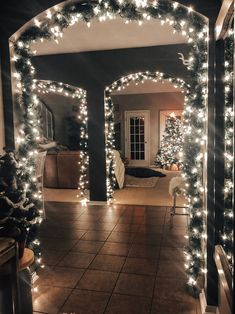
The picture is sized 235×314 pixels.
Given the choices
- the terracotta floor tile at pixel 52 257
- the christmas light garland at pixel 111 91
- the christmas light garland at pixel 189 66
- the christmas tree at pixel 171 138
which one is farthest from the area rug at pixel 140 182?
the christmas light garland at pixel 189 66

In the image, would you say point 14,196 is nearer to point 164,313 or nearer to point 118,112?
point 164,313

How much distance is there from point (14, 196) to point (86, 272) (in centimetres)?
150

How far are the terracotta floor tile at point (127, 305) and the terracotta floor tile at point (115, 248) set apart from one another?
94 centimetres

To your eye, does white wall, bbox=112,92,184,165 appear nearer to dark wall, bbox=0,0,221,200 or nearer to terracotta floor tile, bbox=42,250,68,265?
dark wall, bbox=0,0,221,200

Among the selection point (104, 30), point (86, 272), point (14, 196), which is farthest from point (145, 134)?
point (14, 196)

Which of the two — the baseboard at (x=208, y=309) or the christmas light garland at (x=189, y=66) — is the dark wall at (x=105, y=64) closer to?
the christmas light garland at (x=189, y=66)

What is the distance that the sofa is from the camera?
7.29 meters

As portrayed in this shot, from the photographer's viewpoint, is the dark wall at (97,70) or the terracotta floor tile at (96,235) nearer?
the terracotta floor tile at (96,235)

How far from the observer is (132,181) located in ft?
27.6

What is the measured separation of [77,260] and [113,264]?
468 millimetres

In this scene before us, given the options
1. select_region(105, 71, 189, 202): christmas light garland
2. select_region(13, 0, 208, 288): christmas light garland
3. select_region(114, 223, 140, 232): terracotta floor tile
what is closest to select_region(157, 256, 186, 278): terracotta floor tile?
select_region(13, 0, 208, 288): christmas light garland

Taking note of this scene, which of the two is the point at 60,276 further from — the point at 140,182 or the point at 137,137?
the point at 137,137

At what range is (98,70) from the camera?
593cm

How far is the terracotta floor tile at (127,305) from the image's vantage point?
264cm
